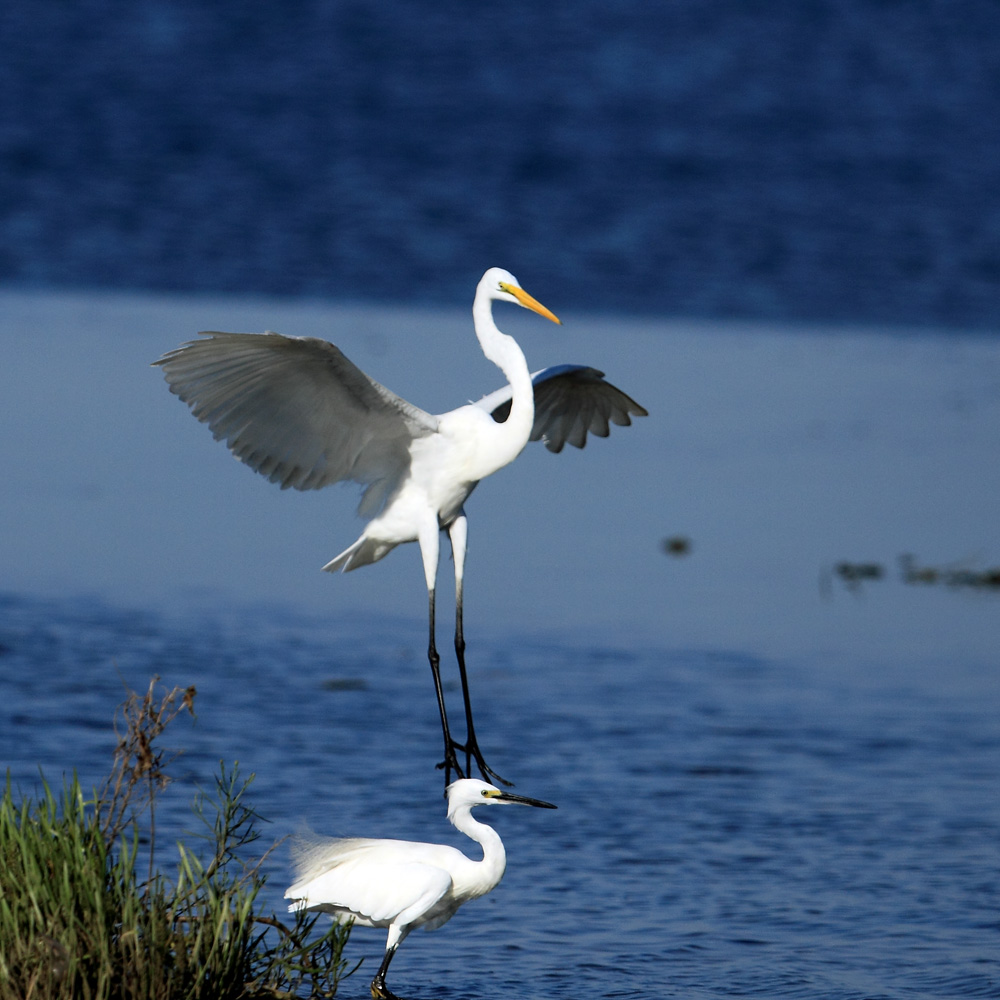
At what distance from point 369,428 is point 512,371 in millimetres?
607

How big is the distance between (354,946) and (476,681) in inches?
125

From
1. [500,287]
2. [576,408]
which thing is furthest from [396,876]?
[576,408]

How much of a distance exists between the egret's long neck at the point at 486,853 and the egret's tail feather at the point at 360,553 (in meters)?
1.37

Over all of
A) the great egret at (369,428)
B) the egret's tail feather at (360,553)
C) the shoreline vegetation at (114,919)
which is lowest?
the shoreline vegetation at (114,919)

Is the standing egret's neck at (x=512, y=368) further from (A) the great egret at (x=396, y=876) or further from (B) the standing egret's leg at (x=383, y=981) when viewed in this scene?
(B) the standing egret's leg at (x=383, y=981)

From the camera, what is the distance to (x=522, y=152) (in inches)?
914

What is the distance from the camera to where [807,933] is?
7.01 metres

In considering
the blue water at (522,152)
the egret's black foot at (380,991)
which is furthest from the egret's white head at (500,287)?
the blue water at (522,152)

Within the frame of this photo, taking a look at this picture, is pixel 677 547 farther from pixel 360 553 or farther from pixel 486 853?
pixel 486 853

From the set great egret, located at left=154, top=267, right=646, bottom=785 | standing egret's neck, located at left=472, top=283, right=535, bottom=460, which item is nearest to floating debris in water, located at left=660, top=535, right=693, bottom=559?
great egret, located at left=154, top=267, right=646, bottom=785

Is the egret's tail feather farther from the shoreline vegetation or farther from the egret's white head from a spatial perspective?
the shoreline vegetation

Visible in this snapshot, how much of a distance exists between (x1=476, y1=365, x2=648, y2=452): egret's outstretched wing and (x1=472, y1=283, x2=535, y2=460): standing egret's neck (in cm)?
92

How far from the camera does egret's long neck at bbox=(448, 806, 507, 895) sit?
598 centimetres

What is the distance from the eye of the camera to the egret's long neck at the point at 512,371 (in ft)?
22.0
